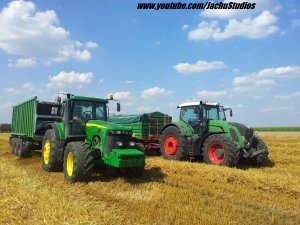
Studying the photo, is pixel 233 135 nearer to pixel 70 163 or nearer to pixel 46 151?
pixel 70 163

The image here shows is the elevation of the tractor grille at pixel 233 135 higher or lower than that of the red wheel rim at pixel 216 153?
higher

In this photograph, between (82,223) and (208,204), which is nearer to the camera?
(82,223)

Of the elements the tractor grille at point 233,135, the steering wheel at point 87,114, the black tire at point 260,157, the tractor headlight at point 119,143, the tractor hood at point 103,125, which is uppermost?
the steering wheel at point 87,114

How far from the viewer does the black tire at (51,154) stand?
10258mm

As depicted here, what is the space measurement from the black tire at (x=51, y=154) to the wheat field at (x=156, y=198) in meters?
0.27

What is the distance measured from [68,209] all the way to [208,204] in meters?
2.58

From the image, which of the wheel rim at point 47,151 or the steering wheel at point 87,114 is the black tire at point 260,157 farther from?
the wheel rim at point 47,151

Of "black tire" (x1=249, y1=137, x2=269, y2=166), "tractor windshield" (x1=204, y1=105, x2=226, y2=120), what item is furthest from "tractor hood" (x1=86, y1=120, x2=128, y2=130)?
"black tire" (x1=249, y1=137, x2=269, y2=166)

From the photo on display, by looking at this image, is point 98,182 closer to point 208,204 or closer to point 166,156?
point 208,204

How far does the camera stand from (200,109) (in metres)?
12.7

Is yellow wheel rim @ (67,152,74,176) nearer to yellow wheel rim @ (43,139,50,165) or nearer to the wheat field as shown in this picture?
the wheat field

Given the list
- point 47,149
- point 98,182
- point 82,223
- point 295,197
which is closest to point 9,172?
point 47,149

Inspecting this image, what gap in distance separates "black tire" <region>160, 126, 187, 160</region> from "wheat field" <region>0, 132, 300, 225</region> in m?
2.06

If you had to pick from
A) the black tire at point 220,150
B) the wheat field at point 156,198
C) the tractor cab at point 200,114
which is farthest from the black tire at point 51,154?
the tractor cab at point 200,114
